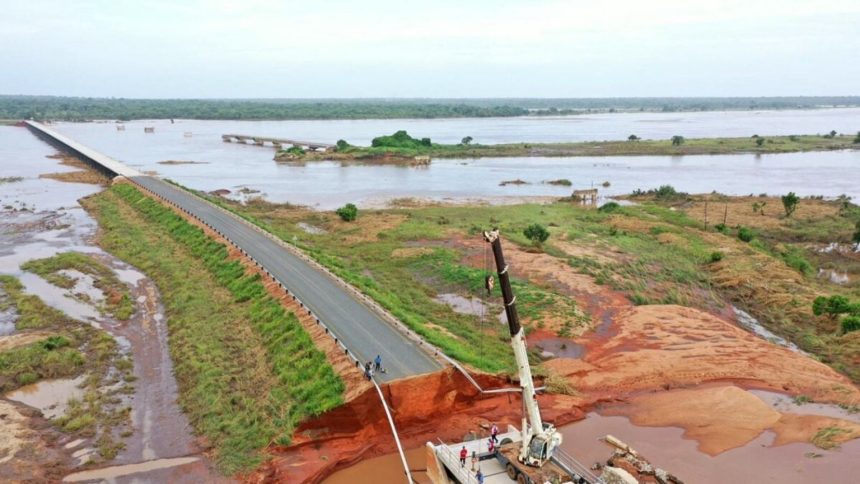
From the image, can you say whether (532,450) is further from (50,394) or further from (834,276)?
(834,276)

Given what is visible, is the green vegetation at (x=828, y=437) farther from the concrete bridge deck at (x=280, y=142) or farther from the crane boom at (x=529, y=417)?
the concrete bridge deck at (x=280, y=142)

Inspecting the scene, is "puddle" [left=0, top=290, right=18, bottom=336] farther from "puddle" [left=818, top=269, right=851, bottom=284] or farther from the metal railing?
"puddle" [left=818, top=269, right=851, bottom=284]

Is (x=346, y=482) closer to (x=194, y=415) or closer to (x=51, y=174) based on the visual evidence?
(x=194, y=415)

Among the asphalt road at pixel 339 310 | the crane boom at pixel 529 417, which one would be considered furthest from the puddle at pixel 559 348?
the crane boom at pixel 529 417

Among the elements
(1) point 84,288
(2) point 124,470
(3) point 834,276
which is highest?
(1) point 84,288

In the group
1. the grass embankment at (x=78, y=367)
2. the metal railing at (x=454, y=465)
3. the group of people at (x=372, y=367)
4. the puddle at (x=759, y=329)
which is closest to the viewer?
the metal railing at (x=454, y=465)

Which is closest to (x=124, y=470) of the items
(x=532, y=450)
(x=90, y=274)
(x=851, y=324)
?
(x=532, y=450)

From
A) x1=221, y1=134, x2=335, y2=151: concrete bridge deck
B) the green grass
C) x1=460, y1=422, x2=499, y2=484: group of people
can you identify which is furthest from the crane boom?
x1=221, y1=134, x2=335, y2=151: concrete bridge deck
